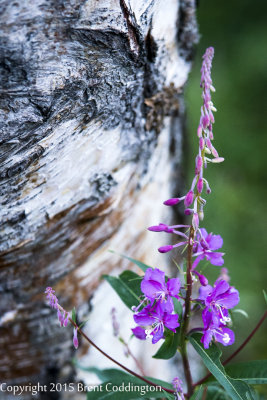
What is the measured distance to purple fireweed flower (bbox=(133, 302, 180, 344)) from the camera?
3.83 feet

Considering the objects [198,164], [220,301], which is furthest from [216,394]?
[198,164]

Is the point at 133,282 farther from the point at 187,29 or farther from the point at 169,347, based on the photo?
the point at 187,29

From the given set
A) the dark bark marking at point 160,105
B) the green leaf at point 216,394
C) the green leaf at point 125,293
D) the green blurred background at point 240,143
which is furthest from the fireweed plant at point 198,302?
the green blurred background at point 240,143

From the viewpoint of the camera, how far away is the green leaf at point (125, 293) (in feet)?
4.86

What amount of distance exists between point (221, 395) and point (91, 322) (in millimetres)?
604

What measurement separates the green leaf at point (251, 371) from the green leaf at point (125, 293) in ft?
1.16

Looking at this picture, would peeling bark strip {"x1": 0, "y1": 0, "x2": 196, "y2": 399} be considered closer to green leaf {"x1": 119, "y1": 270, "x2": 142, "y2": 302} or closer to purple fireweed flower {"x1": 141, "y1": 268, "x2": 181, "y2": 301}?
green leaf {"x1": 119, "y1": 270, "x2": 142, "y2": 302}

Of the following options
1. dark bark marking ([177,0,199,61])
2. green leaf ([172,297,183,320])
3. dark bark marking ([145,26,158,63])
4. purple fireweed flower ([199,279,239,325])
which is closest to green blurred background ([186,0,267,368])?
dark bark marking ([177,0,199,61])

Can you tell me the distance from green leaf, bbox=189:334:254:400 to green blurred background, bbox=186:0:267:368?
2.04 metres

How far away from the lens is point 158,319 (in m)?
1.19

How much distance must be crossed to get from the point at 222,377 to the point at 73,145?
0.79m

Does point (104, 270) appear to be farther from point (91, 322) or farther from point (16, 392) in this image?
point (16, 392)

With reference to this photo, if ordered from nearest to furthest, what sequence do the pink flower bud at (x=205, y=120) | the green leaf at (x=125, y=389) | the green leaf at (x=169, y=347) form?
1. the pink flower bud at (x=205, y=120)
2. the green leaf at (x=169, y=347)
3. the green leaf at (x=125, y=389)

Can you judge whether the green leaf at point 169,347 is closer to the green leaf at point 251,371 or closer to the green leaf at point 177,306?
the green leaf at point 177,306
